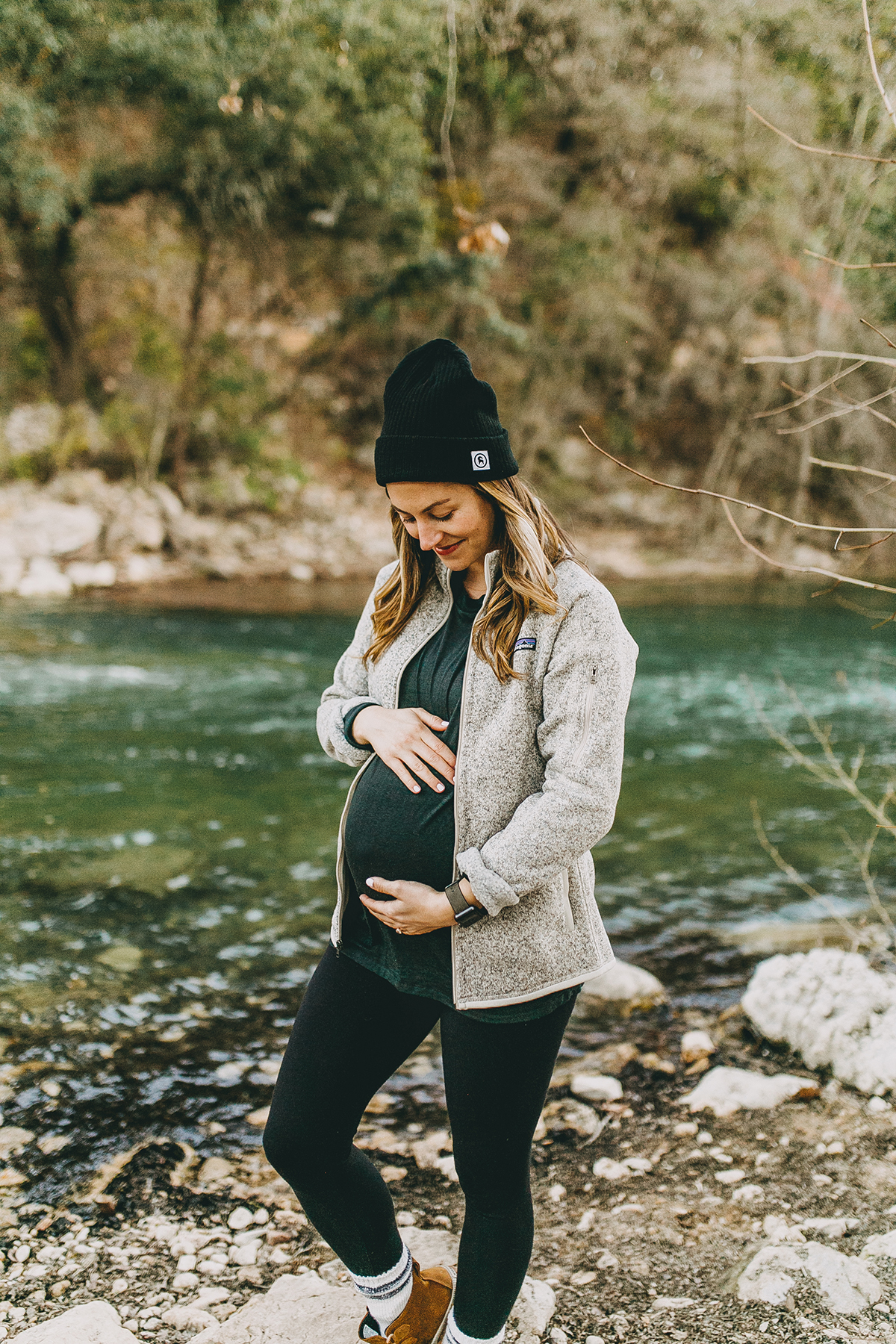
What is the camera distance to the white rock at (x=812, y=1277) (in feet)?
6.43

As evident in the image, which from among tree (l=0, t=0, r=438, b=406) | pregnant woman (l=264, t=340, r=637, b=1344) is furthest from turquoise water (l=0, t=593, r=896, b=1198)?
tree (l=0, t=0, r=438, b=406)

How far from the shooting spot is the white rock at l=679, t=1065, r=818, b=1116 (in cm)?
303

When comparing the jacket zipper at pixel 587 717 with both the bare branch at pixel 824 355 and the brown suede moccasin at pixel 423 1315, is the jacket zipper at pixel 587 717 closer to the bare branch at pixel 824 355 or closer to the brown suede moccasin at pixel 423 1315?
the bare branch at pixel 824 355

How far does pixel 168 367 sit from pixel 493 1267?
18361 mm

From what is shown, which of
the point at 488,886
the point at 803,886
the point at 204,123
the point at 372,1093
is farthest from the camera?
the point at 204,123

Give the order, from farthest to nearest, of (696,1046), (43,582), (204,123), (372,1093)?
(204,123) < (43,582) < (696,1046) < (372,1093)

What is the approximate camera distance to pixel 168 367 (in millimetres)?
17844

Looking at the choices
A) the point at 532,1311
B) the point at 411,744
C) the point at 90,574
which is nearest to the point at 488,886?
the point at 411,744

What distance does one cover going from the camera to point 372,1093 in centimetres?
187

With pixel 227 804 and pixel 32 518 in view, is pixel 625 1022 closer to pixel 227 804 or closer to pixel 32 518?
pixel 227 804

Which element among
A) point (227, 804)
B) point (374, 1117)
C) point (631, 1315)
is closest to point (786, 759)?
point (227, 804)

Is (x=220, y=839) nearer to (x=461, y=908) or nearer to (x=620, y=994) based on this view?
(x=620, y=994)

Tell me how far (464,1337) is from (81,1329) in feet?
2.84

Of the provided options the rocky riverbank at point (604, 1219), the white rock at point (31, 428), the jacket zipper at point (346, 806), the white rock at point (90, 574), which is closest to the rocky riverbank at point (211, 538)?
the white rock at point (90, 574)
